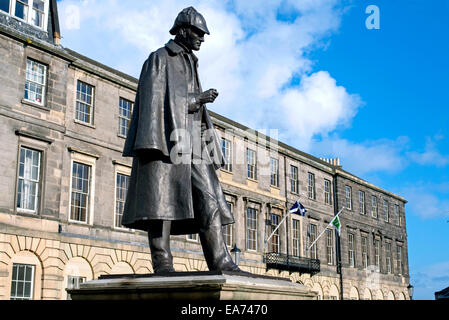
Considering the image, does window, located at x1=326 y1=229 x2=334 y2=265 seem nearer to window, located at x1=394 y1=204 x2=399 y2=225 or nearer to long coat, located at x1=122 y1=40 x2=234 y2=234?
window, located at x1=394 y1=204 x2=399 y2=225

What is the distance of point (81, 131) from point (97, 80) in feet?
7.82

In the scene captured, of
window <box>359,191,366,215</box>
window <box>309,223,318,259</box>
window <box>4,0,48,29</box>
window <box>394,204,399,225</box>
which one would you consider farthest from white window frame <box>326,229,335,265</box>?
window <box>4,0,48,29</box>

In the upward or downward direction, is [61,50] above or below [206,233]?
above

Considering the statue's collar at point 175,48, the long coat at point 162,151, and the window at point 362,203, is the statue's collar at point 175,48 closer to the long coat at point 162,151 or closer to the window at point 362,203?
the long coat at point 162,151

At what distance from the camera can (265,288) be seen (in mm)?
5238

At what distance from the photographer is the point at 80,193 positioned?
23.6 m

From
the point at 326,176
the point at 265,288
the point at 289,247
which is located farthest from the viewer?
the point at 326,176

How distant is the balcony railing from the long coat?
94.0ft

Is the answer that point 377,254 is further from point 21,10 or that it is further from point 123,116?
point 21,10

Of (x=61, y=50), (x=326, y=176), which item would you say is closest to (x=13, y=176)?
(x=61, y=50)

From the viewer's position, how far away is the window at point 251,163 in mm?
34469

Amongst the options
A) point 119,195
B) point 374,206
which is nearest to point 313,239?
point 374,206

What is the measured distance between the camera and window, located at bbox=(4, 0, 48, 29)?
22.2 meters
